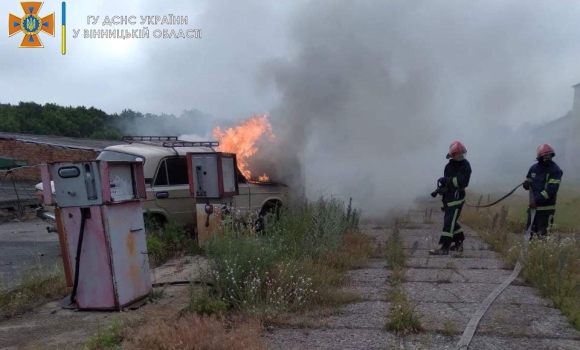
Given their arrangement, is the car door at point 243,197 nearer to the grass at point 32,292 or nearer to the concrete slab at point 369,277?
the concrete slab at point 369,277

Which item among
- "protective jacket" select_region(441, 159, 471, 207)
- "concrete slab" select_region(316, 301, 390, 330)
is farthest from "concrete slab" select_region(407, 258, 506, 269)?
"concrete slab" select_region(316, 301, 390, 330)

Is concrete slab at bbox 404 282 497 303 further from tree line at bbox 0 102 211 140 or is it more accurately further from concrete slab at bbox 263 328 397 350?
tree line at bbox 0 102 211 140

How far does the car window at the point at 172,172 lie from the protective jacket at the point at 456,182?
14.3ft

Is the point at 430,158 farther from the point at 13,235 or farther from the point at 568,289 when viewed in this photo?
the point at 13,235

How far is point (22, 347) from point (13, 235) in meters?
7.56

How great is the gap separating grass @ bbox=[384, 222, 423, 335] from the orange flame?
146 inches

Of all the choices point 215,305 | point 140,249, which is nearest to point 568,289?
point 215,305

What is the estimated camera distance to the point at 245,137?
10539mm

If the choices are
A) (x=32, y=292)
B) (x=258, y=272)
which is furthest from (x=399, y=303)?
(x=32, y=292)

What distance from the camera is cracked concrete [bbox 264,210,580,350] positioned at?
167 inches

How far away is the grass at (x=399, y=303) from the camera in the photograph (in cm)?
449

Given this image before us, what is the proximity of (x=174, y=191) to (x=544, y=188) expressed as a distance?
A: 5991 mm

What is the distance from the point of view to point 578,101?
21203 millimetres

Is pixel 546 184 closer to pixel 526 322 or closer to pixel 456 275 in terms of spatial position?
pixel 456 275
